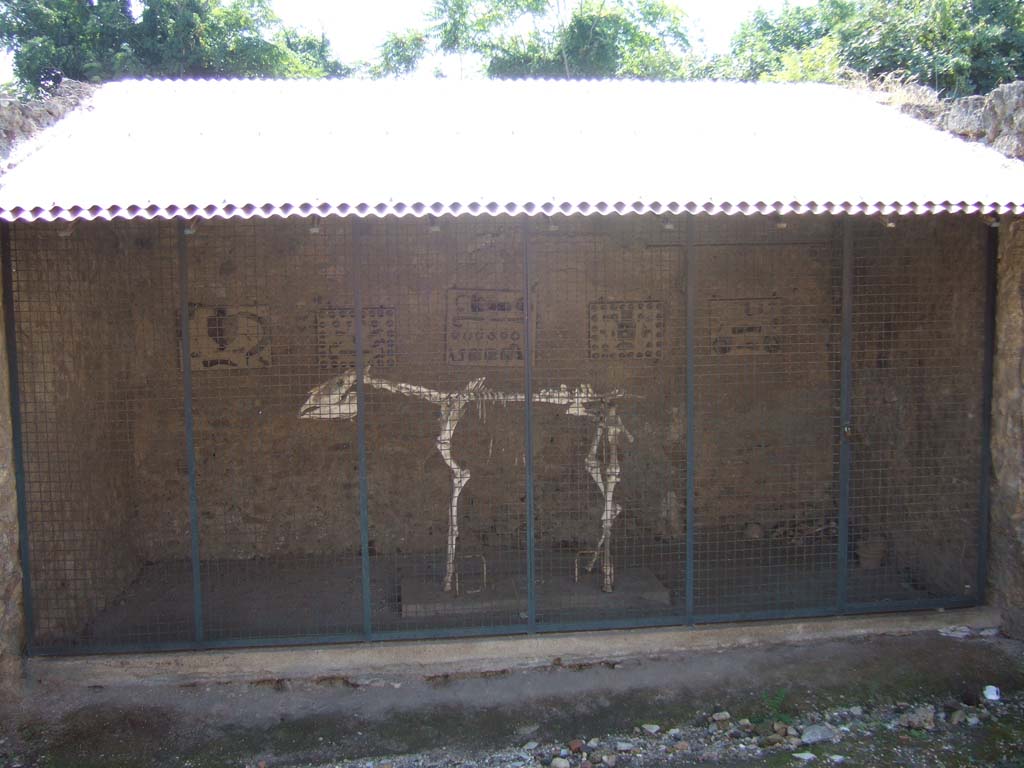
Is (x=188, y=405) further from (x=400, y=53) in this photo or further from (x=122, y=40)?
(x=400, y=53)

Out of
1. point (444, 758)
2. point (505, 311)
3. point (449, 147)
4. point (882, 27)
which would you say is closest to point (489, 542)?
point (505, 311)

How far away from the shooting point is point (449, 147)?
5902 mm

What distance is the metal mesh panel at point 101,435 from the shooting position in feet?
17.5

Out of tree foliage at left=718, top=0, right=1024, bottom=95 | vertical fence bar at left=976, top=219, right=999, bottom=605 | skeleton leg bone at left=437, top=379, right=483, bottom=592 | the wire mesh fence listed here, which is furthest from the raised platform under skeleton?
tree foliage at left=718, top=0, right=1024, bottom=95

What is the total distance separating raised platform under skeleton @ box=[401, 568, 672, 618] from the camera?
233 inches

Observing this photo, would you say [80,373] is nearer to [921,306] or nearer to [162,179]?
[162,179]

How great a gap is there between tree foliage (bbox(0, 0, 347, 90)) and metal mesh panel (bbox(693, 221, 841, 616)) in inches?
427

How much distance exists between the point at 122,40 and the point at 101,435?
10777mm

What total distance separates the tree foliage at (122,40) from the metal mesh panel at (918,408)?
11923 millimetres

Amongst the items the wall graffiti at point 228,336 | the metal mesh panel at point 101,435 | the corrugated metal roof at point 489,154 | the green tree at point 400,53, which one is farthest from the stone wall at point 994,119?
the green tree at point 400,53

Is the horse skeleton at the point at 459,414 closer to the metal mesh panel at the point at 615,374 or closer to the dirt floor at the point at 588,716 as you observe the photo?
the metal mesh panel at the point at 615,374

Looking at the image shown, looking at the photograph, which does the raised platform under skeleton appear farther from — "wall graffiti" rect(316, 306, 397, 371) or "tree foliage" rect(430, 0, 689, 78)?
"tree foliage" rect(430, 0, 689, 78)

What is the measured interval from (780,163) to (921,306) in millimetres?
1695

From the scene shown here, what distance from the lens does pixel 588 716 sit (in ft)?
16.0
